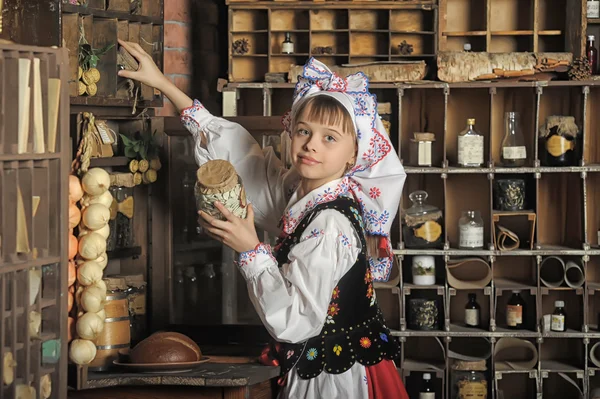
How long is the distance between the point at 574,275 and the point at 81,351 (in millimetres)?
2196

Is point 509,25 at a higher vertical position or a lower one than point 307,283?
higher

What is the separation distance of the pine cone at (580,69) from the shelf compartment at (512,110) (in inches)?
8.8

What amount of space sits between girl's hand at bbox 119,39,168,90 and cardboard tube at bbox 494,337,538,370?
6.20ft

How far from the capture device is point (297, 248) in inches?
74.9

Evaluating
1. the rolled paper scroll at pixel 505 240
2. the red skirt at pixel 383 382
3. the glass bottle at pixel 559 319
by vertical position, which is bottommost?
the glass bottle at pixel 559 319

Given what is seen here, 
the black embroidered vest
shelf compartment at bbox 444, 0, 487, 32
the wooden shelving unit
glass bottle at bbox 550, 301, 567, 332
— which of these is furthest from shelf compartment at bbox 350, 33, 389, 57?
the black embroidered vest

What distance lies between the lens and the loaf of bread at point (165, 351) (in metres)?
2.02

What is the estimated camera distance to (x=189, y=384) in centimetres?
196

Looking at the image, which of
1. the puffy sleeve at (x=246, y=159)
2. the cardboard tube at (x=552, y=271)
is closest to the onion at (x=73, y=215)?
the puffy sleeve at (x=246, y=159)

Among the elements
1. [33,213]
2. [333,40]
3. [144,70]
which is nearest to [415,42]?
[333,40]

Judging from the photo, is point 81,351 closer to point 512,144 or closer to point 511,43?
point 512,144

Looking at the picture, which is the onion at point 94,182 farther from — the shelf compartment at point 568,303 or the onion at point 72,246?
the shelf compartment at point 568,303

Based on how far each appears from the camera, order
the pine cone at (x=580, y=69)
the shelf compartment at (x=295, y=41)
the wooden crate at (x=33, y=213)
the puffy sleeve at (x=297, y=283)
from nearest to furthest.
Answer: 1. the wooden crate at (x=33, y=213)
2. the puffy sleeve at (x=297, y=283)
3. the pine cone at (x=580, y=69)
4. the shelf compartment at (x=295, y=41)

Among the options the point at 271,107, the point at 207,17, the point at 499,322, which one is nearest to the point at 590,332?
the point at 499,322
